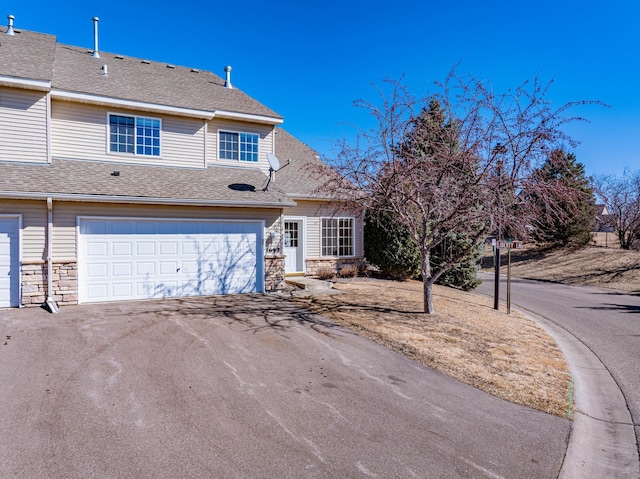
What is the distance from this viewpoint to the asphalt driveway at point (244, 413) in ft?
12.0

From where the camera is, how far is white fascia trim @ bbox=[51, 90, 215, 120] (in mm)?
11109

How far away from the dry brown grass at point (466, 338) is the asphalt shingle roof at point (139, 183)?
3.61 metres

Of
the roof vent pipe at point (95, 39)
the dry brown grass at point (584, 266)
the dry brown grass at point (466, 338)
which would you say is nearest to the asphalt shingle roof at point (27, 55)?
the roof vent pipe at point (95, 39)

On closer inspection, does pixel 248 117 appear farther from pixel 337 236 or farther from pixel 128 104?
pixel 337 236

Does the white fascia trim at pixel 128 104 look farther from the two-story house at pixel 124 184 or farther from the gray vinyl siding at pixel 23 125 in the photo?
the gray vinyl siding at pixel 23 125

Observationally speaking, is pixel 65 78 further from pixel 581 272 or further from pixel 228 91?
pixel 581 272

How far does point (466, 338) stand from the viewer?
8.16m

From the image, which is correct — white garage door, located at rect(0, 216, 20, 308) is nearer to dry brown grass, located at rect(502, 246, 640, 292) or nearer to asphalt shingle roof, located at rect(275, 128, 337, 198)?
asphalt shingle roof, located at rect(275, 128, 337, 198)

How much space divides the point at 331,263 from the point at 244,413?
1133 centimetres

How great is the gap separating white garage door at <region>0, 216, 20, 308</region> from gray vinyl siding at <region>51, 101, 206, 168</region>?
272 centimetres

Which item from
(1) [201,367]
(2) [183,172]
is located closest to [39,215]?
(2) [183,172]

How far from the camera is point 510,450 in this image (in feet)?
13.3

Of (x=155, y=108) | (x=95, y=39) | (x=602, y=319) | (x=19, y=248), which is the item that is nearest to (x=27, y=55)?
(x=95, y=39)

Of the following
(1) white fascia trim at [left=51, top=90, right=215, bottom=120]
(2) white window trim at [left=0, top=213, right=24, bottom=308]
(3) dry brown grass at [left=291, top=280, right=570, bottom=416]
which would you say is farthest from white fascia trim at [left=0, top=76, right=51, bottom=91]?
(3) dry brown grass at [left=291, top=280, right=570, bottom=416]
